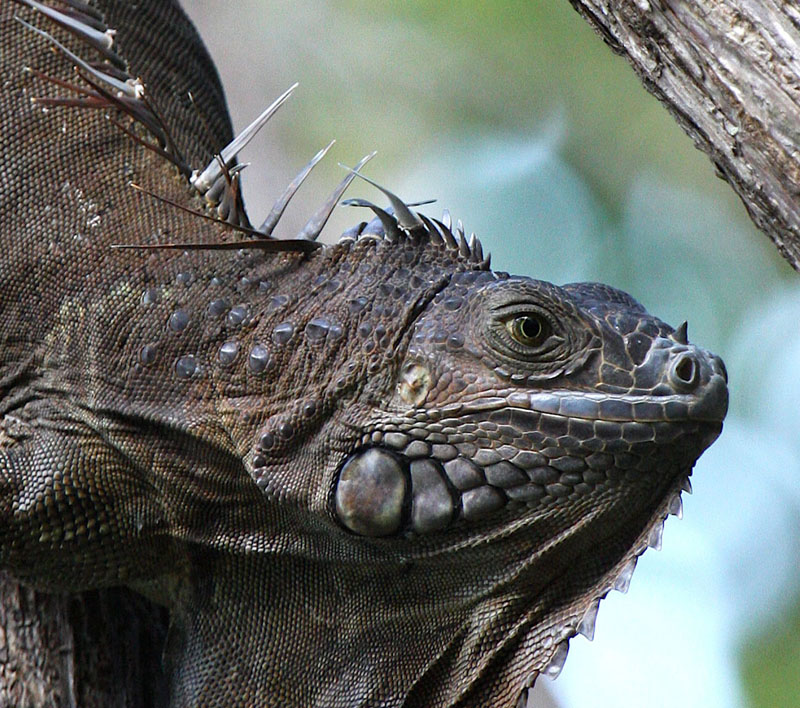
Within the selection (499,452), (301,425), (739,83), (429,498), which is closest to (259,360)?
(301,425)

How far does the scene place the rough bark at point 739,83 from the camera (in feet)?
8.05

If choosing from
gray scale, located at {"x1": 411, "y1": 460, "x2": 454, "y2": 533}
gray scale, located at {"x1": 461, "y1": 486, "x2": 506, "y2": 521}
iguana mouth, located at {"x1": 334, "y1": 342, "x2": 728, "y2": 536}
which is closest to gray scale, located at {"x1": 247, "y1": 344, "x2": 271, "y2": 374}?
iguana mouth, located at {"x1": 334, "y1": 342, "x2": 728, "y2": 536}

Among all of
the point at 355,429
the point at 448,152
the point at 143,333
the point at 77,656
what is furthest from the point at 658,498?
the point at 448,152

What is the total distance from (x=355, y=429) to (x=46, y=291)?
1.19 metres

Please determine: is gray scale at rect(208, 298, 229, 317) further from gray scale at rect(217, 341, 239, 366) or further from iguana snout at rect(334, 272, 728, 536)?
iguana snout at rect(334, 272, 728, 536)

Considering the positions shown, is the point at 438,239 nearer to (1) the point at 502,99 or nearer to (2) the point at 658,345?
(2) the point at 658,345

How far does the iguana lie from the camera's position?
2.88 meters

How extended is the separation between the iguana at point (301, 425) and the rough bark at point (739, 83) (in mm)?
476

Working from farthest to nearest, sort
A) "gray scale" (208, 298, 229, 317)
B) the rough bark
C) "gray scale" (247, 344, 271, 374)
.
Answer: "gray scale" (208, 298, 229, 317) < "gray scale" (247, 344, 271, 374) < the rough bark

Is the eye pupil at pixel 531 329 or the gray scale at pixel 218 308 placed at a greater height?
the eye pupil at pixel 531 329

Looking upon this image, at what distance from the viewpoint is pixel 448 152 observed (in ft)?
28.1

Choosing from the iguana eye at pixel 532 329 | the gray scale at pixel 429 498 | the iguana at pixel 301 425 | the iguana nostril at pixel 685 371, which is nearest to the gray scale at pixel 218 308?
the iguana at pixel 301 425

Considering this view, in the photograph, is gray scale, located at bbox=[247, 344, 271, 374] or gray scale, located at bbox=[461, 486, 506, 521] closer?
gray scale, located at bbox=[461, 486, 506, 521]

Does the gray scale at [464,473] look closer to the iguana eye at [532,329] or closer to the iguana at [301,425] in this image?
the iguana at [301,425]
